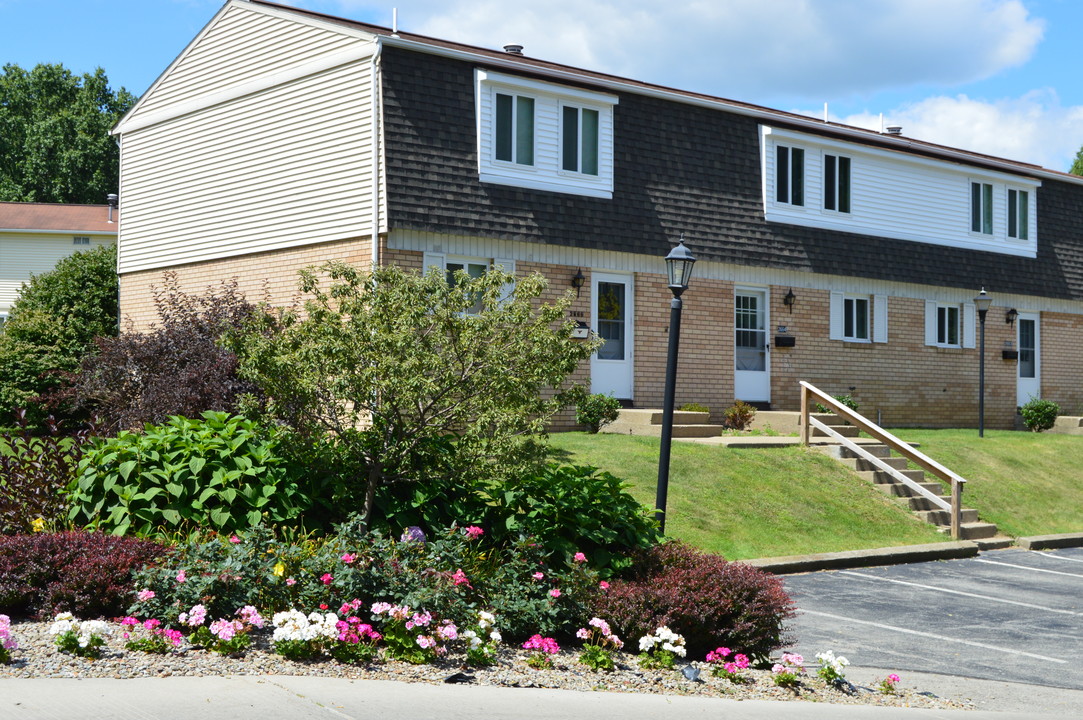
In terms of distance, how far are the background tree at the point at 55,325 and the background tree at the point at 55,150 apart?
114 feet

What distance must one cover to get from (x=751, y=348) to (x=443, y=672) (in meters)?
17.9

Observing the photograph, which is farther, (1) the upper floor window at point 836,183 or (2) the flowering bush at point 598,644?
(1) the upper floor window at point 836,183

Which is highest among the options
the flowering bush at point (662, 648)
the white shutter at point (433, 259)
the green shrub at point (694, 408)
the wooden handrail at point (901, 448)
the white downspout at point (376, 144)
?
the white downspout at point (376, 144)

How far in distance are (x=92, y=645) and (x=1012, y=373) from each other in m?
26.7

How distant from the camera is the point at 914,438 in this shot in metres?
23.4

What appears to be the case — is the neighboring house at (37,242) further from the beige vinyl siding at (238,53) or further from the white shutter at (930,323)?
the white shutter at (930,323)

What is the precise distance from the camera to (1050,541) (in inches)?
698

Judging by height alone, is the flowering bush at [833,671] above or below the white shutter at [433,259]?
below

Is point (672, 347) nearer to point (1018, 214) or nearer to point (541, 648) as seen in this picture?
point (541, 648)

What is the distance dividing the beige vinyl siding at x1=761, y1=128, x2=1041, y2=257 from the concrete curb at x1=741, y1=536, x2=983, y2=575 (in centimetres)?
980

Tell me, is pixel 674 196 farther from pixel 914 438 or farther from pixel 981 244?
pixel 981 244

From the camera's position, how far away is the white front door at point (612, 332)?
71.3ft

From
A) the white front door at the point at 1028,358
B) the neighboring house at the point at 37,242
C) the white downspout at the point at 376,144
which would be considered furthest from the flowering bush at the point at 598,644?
the neighboring house at the point at 37,242

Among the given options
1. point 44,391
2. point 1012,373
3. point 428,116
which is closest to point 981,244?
point 1012,373
